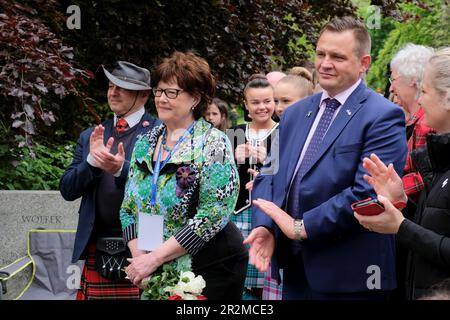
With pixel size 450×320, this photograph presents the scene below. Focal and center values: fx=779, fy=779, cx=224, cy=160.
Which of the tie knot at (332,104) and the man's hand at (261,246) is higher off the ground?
the tie knot at (332,104)

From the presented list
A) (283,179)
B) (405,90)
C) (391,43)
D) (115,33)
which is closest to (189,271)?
(283,179)

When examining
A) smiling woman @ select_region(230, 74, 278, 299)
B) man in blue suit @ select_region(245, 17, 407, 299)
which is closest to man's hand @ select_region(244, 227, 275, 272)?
man in blue suit @ select_region(245, 17, 407, 299)

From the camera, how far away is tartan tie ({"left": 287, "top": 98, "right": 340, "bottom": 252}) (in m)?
3.92

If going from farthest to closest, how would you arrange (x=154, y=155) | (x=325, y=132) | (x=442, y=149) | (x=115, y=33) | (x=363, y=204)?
1. (x=115, y=33)
2. (x=154, y=155)
3. (x=325, y=132)
4. (x=442, y=149)
5. (x=363, y=204)

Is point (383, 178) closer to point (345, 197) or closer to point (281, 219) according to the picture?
point (345, 197)

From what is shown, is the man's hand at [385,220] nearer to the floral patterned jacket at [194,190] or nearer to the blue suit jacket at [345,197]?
the blue suit jacket at [345,197]

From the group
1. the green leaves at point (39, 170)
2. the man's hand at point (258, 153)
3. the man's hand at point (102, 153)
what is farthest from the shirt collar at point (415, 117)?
the green leaves at point (39, 170)

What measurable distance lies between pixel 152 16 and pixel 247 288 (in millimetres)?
3882

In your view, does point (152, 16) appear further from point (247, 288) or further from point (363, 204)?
point (363, 204)

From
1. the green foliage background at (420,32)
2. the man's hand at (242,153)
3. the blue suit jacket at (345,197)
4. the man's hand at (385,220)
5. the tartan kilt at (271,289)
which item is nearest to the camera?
the man's hand at (385,220)

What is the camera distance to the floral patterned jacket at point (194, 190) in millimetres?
4215

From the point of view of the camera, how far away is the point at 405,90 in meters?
5.12

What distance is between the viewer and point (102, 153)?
463 centimetres

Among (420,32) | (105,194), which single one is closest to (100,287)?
(105,194)
